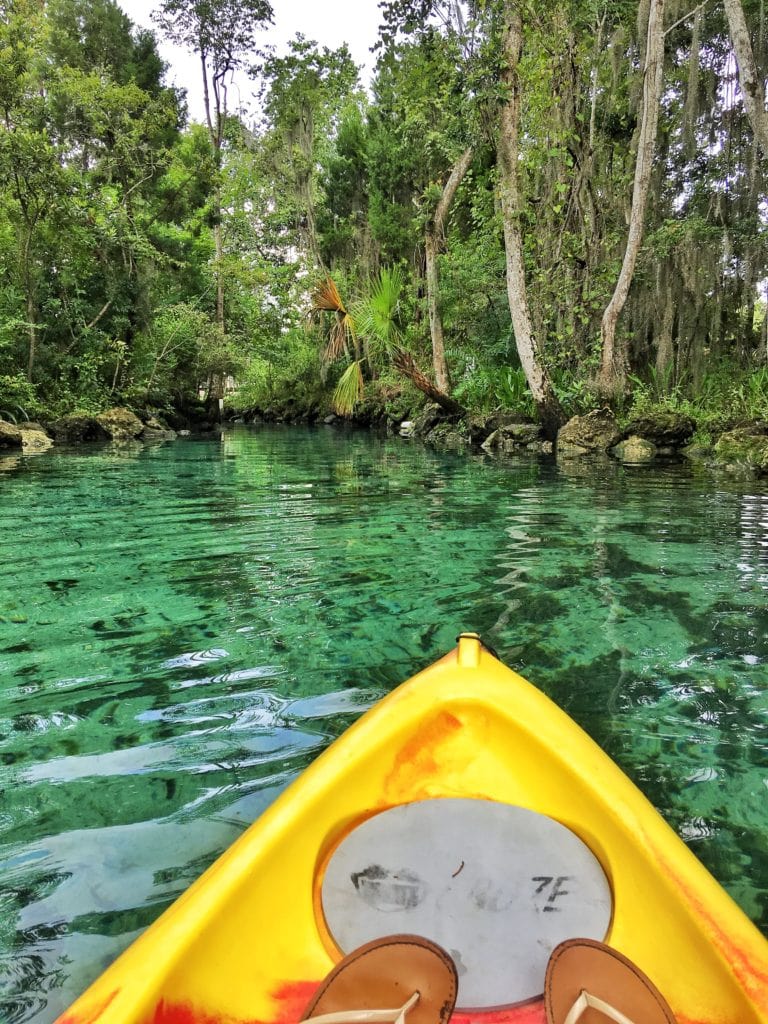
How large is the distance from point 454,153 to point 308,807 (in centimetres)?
1296

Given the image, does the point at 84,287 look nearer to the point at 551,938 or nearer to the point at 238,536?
the point at 238,536

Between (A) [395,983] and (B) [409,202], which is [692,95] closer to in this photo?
(B) [409,202]

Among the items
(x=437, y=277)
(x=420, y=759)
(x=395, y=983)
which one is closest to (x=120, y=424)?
(x=437, y=277)

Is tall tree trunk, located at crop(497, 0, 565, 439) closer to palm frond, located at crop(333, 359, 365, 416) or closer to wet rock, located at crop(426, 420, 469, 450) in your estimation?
wet rock, located at crop(426, 420, 469, 450)

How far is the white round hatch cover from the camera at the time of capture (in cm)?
117

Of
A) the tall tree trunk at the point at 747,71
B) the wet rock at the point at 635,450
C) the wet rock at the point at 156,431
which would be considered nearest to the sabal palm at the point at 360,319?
the wet rock at the point at 635,450

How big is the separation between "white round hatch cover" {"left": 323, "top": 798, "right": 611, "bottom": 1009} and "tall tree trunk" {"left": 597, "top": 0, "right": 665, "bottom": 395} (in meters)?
10.7

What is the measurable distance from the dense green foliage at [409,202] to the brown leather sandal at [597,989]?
1031 centimetres

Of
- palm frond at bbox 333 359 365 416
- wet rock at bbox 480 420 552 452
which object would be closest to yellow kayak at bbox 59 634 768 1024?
palm frond at bbox 333 359 365 416

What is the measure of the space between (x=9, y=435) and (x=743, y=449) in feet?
42.1

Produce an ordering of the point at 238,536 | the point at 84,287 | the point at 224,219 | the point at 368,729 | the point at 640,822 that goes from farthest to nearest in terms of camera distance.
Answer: the point at 224,219
the point at 84,287
the point at 238,536
the point at 368,729
the point at 640,822

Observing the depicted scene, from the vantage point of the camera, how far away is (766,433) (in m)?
9.15

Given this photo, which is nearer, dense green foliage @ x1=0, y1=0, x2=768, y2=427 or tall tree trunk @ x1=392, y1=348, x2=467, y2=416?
dense green foliage @ x1=0, y1=0, x2=768, y2=427

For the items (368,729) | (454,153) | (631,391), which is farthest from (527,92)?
(368,729)
